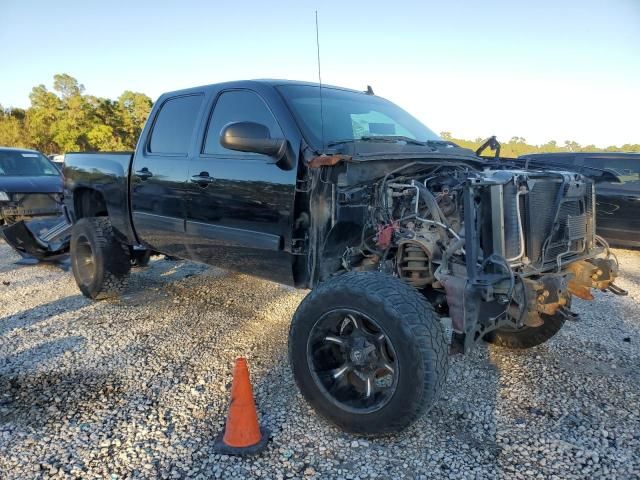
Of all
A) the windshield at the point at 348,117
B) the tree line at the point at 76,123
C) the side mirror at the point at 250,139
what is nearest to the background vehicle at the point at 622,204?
the windshield at the point at 348,117

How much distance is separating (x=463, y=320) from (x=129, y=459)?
195 cm

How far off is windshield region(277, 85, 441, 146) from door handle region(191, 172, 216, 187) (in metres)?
0.86

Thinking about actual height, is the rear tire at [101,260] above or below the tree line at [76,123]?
below

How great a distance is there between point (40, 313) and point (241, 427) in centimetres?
326

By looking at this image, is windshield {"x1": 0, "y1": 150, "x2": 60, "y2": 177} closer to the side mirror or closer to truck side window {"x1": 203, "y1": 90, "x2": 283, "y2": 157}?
truck side window {"x1": 203, "y1": 90, "x2": 283, "y2": 157}

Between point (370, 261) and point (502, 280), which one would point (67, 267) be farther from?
point (502, 280)

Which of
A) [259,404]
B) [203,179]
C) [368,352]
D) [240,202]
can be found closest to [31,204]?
[203,179]

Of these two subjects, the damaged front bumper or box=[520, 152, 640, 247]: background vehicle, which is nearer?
the damaged front bumper

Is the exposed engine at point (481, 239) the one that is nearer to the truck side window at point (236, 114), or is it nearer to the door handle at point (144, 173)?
the truck side window at point (236, 114)

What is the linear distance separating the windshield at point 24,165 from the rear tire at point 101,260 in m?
5.13

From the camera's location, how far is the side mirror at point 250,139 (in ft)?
10.3

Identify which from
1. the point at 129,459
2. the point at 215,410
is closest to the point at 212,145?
the point at 215,410

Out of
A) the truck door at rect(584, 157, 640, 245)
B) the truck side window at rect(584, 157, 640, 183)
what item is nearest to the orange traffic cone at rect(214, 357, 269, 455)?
the truck side window at rect(584, 157, 640, 183)

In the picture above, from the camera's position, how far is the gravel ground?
2600 mm
